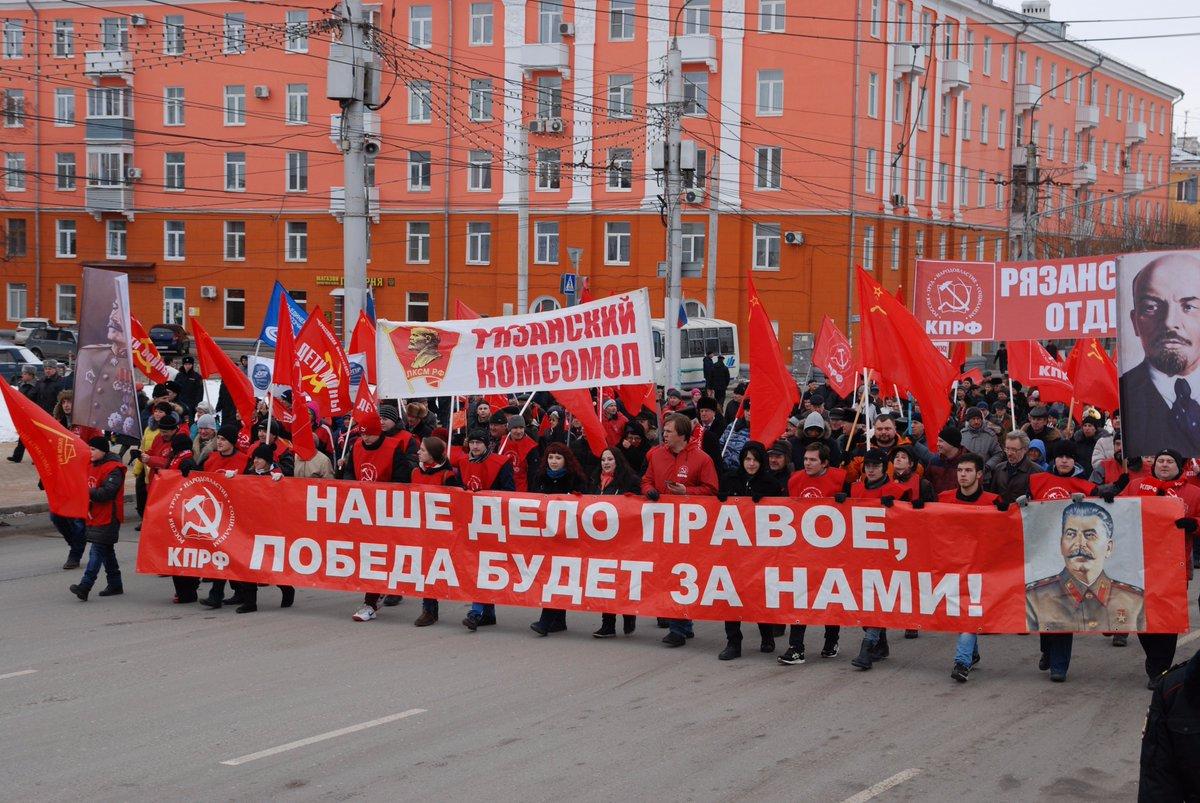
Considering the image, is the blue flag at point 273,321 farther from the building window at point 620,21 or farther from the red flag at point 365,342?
the building window at point 620,21

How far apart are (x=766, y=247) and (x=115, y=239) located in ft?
82.8

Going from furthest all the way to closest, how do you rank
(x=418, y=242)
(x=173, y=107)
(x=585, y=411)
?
(x=173, y=107) < (x=418, y=242) < (x=585, y=411)

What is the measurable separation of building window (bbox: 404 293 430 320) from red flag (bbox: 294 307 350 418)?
3457 cm

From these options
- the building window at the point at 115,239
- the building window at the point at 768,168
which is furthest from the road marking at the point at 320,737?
the building window at the point at 115,239

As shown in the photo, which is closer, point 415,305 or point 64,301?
point 415,305

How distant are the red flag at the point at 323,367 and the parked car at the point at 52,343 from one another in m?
31.5

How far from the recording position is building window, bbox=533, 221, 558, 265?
4681 centimetres

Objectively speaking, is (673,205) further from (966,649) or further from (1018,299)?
(966,649)

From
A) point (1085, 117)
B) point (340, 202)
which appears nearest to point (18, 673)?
point (340, 202)

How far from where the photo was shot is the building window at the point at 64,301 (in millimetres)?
53531

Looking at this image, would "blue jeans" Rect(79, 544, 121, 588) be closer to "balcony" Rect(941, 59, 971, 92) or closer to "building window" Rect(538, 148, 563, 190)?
"building window" Rect(538, 148, 563, 190)

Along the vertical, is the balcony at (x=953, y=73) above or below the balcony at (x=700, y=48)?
above

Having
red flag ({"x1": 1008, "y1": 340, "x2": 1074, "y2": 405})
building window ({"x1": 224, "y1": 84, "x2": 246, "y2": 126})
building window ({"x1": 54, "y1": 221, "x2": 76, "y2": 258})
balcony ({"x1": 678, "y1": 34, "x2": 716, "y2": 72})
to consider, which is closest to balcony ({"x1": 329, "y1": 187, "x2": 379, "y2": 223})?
building window ({"x1": 224, "y1": 84, "x2": 246, "y2": 126})

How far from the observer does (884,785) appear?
703 cm
